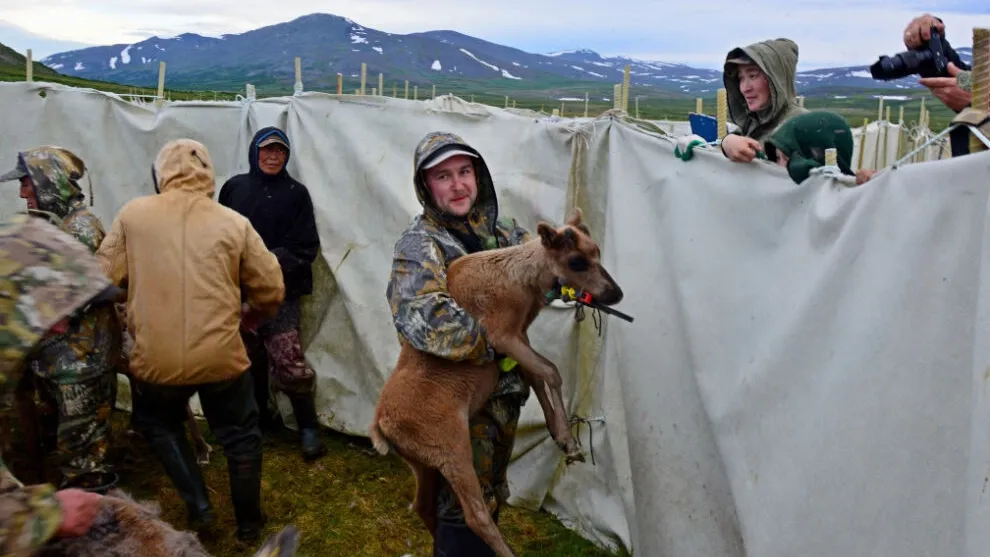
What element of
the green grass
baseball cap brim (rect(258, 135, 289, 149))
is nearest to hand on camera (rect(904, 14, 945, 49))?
the green grass

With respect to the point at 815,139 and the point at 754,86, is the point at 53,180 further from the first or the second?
the point at 815,139

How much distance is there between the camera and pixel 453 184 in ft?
10.5

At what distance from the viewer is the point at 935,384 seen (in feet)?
6.97

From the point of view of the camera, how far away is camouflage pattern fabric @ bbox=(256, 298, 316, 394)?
5.85 m

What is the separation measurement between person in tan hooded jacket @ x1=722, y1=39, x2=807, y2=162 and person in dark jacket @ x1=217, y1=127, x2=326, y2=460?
341cm

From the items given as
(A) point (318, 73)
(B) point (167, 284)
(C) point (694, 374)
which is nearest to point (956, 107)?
(C) point (694, 374)

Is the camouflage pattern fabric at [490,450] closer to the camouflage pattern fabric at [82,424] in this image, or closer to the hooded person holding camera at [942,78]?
the hooded person holding camera at [942,78]

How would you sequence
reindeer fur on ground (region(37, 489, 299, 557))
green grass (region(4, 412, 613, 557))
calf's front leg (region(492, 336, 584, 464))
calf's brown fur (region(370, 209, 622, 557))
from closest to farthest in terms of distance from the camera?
reindeer fur on ground (region(37, 489, 299, 557))
calf's brown fur (region(370, 209, 622, 557))
calf's front leg (region(492, 336, 584, 464))
green grass (region(4, 412, 613, 557))

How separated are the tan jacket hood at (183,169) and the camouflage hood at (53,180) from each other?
0.70 metres

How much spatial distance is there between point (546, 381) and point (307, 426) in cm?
326

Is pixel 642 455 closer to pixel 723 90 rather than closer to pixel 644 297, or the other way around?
Answer: pixel 644 297

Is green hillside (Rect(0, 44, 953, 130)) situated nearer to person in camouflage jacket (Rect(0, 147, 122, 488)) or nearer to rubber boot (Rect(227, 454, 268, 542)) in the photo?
person in camouflage jacket (Rect(0, 147, 122, 488))

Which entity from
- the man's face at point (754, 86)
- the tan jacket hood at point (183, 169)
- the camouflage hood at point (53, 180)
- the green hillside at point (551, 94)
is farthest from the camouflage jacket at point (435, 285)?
the green hillside at point (551, 94)

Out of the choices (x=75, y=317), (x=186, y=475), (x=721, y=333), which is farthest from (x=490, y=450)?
(x=75, y=317)
